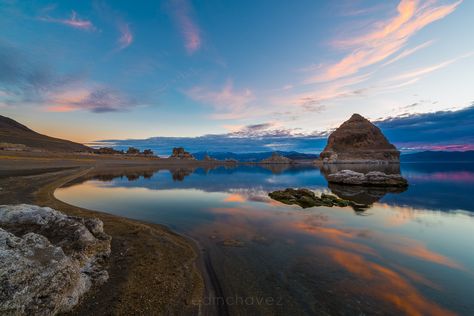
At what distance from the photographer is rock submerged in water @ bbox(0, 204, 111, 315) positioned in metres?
4.52

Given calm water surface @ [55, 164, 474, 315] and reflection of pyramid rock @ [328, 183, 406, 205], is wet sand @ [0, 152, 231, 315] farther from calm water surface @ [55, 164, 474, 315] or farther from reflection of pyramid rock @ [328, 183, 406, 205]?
reflection of pyramid rock @ [328, 183, 406, 205]

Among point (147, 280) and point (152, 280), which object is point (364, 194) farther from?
point (147, 280)

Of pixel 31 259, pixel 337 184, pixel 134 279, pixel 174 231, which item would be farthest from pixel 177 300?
pixel 337 184

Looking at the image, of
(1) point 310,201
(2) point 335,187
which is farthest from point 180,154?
(1) point 310,201

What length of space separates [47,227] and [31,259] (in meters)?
3.03

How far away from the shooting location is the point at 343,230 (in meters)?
13.9

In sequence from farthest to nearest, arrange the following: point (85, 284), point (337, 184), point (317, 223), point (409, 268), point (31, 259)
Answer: point (337, 184) < point (317, 223) < point (409, 268) < point (85, 284) < point (31, 259)

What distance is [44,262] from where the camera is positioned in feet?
17.1

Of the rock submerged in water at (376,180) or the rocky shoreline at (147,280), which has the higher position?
the rocky shoreline at (147,280)

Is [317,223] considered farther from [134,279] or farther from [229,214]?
[134,279]

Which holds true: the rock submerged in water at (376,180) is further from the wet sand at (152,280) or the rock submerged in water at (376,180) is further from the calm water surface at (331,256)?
the wet sand at (152,280)

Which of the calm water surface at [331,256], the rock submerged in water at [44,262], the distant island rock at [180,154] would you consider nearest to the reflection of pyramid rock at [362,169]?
the calm water surface at [331,256]

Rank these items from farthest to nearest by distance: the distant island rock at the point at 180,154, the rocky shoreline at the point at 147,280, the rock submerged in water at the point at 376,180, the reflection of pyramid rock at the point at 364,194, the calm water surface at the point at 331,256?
the distant island rock at the point at 180,154 → the rock submerged in water at the point at 376,180 → the reflection of pyramid rock at the point at 364,194 → the calm water surface at the point at 331,256 → the rocky shoreline at the point at 147,280

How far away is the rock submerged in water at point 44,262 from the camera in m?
4.52
